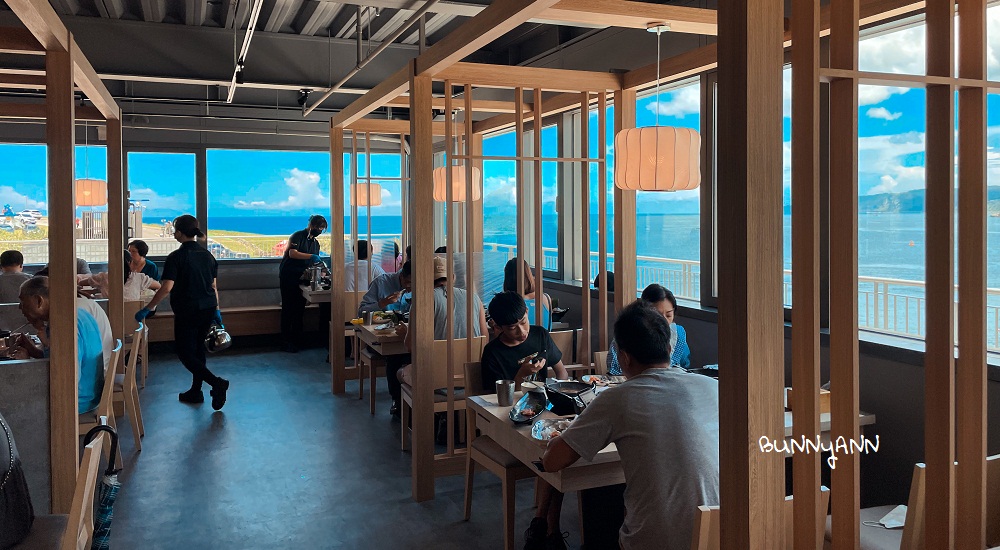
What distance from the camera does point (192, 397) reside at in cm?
682

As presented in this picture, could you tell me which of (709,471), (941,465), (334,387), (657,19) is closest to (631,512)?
(709,471)

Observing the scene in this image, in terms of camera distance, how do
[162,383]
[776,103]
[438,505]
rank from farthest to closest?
[162,383]
[438,505]
[776,103]

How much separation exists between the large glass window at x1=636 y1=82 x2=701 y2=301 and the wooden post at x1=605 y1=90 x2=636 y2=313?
7.94 feet

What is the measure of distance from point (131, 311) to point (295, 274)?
6.38ft

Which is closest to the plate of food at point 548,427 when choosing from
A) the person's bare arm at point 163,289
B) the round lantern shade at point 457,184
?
the round lantern shade at point 457,184

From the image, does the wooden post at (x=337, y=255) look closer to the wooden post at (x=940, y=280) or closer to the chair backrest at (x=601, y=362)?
the chair backrest at (x=601, y=362)

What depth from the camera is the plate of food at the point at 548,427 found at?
3.12 meters

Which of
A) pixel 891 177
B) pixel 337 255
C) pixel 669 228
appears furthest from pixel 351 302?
pixel 891 177

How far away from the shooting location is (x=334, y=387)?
279 inches

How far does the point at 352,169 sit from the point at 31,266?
5.11 metres

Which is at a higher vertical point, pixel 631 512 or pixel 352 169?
pixel 352 169

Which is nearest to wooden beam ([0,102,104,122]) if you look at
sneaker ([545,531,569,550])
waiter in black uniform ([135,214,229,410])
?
waiter in black uniform ([135,214,229,410])

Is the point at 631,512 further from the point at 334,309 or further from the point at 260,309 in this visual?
the point at 260,309

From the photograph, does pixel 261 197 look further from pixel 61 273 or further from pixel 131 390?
pixel 61 273
